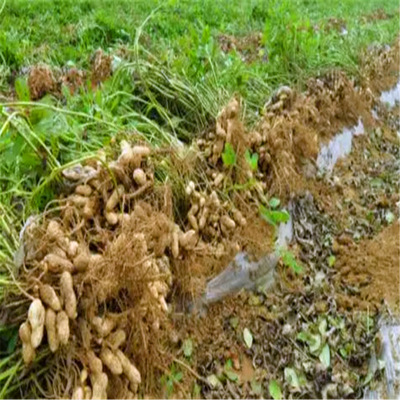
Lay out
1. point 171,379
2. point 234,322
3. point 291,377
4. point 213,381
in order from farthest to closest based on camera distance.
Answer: point 234,322 < point 291,377 < point 213,381 < point 171,379

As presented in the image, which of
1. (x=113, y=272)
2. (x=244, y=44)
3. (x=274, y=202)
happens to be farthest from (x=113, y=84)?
(x=244, y=44)

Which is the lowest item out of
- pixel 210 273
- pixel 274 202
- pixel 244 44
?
pixel 244 44

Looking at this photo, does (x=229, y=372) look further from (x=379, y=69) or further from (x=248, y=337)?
(x=379, y=69)

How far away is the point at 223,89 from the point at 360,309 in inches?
45.0

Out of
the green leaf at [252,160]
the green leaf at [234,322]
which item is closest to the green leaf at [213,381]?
the green leaf at [234,322]

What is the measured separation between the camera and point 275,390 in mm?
1923

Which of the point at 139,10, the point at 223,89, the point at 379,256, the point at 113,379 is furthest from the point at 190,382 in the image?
the point at 139,10

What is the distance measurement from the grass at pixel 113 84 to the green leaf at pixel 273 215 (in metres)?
0.46

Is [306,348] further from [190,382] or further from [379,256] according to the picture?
[379,256]

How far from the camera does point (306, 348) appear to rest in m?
2.11

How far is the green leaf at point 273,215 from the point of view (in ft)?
7.53

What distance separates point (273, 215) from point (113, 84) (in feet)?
2.80

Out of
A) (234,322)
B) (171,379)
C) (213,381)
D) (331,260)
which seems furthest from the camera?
(331,260)

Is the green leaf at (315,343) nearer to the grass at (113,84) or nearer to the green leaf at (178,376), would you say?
the green leaf at (178,376)
